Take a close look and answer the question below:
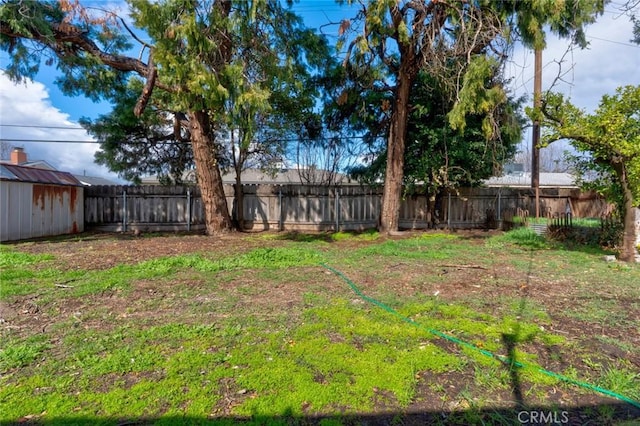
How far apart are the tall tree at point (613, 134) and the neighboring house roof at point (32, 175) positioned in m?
11.3

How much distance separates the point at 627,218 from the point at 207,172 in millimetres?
9039

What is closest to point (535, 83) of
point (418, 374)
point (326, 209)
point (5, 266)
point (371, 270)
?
point (326, 209)

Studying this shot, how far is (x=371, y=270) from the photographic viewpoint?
19.0 ft

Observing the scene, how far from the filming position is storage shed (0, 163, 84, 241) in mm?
8224

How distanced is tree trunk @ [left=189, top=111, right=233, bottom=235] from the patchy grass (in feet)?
12.3

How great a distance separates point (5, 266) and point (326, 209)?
7.96 m

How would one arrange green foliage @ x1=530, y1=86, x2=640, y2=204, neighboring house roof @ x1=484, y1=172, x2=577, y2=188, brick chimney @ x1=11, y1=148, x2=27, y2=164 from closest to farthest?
1. green foliage @ x1=530, y1=86, x2=640, y2=204
2. brick chimney @ x1=11, y1=148, x2=27, y2=164
3. neighboring house roof @ x1=484, y1=172, x2=577, y2=188

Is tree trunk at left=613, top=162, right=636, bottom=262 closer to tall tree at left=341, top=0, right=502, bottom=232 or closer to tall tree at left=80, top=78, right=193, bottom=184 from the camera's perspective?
tall tree at left=341, top=0, right=502, bottom=232

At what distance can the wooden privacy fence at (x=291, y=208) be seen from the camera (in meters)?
11.3

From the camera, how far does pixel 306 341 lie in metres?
3.05

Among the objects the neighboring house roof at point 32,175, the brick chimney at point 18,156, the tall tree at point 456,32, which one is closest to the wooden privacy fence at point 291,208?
the neighboring house roof at point 32,175

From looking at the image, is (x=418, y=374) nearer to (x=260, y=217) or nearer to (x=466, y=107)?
(x=466, y=107)

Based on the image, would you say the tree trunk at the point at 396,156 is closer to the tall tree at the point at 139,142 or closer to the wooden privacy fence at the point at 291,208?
the wooden privacy fence at the point at 291,208

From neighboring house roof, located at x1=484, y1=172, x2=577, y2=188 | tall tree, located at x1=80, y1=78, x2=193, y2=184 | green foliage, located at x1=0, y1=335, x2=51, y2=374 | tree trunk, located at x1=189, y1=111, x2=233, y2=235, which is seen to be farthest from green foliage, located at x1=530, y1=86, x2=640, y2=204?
neighboring house roof, located at x1=484, y1=172, x2=577, y2=188
